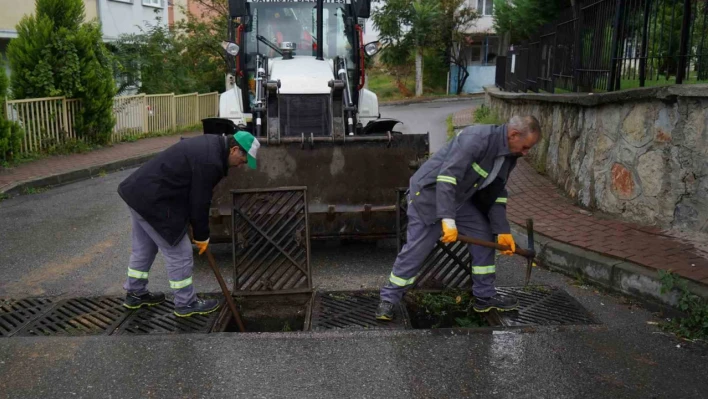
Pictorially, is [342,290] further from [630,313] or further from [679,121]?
[679,121]

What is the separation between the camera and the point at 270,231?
554 cm

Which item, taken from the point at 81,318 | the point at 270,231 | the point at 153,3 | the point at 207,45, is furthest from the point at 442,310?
the point at 153,3

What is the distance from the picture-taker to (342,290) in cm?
550

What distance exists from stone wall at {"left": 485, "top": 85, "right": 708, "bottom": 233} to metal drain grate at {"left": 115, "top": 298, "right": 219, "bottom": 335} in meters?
4.11

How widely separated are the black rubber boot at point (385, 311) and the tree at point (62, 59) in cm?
1035

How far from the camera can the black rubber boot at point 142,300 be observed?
5.07 metres

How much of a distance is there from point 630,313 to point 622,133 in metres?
2.34

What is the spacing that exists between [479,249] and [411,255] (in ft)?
1.82

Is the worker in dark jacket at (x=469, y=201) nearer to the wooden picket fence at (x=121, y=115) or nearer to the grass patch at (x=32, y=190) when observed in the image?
the grass patch at (x=32, y=190)

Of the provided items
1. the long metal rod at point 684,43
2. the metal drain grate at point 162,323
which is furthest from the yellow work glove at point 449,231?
the long metal rod at point 684,43

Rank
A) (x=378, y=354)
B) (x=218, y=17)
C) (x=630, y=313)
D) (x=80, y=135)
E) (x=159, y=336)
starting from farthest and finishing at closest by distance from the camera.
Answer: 1. (x=218, y=17)
2. (x=80, y=135)
3. (x=630, y=313)
4. (x=159, y=336)
5. (x=378, y=354)

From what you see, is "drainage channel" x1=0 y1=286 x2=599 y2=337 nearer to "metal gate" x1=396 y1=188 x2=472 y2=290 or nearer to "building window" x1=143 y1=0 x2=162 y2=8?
"metal gate" x1=396 y1=188 x2=472 y2=290

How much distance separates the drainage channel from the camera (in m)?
4.74

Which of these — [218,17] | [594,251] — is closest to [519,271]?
[594,251]
